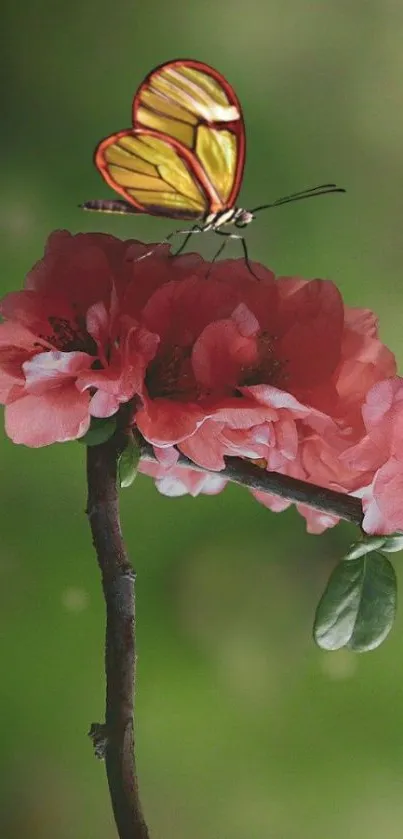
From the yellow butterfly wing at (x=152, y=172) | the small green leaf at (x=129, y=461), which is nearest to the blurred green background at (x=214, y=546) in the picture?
the yellow butterfly wing at (x=152, y=172)

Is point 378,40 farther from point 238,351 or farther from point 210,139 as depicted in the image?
point 238,351

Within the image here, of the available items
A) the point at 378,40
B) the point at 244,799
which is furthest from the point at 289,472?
the point at 378,40

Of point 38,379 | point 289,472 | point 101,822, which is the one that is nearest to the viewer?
point 38,379

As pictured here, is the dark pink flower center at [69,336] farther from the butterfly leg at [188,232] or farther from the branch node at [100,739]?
the branch node at [100,739]

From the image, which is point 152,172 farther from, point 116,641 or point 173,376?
point 116,641

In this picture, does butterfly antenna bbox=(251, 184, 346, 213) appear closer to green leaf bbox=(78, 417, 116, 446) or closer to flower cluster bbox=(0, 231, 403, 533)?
flower cluster bbox=(0, 231, 403, 533)

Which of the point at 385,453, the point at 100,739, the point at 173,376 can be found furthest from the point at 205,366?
the point at 100,739
